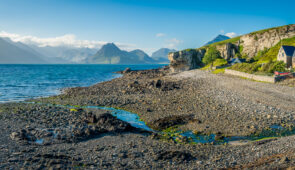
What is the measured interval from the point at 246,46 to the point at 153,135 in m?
93.6

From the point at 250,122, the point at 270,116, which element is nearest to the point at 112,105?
the point at 250,122

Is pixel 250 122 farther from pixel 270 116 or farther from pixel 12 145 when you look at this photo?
pixel 12 145

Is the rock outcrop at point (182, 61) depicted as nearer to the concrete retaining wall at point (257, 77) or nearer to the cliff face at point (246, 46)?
the cliff face at point (246, 46)

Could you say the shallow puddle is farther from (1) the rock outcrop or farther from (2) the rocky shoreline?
(1) the rock outcrop

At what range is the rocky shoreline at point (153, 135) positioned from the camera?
13.4 meters

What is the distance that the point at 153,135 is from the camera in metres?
18.6

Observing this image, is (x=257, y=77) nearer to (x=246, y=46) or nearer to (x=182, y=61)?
(x=182, y=61)

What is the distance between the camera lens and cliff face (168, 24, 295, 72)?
8362 centimetres

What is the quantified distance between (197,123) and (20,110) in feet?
75.2

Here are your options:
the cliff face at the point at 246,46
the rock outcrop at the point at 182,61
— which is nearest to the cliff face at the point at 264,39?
the cliff face at the point at 246,46

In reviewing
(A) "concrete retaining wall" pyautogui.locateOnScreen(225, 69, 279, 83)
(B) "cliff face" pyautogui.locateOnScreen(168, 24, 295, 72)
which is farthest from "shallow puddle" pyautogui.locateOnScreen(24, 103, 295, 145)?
(B) "cliff face" pyautogui.locateOnScreen(168, 24, 295, 72)

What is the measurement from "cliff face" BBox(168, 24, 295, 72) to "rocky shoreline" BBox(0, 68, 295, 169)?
207 ft

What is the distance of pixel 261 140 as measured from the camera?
17.1 metres

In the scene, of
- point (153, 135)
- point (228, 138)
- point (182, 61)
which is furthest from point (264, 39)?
point (153, 135)
